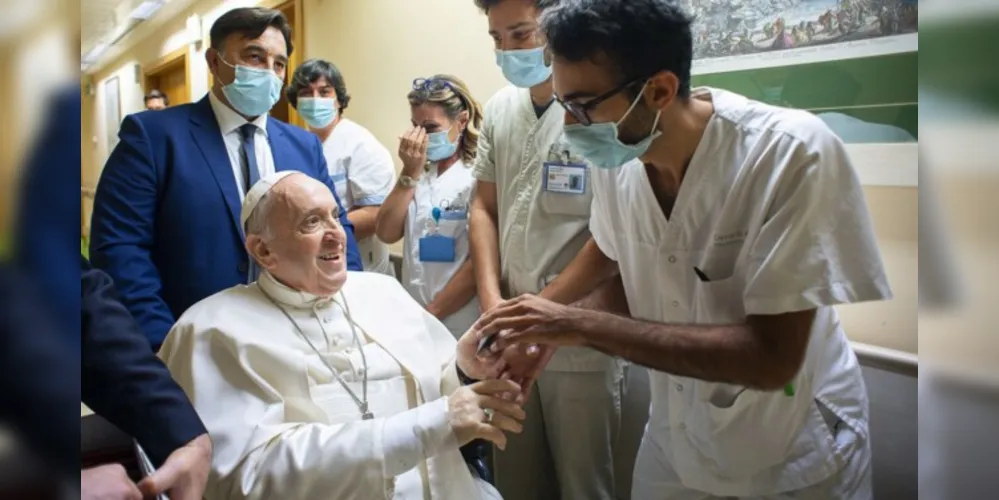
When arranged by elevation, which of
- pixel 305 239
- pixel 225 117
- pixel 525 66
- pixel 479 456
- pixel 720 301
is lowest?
pixel 479 456

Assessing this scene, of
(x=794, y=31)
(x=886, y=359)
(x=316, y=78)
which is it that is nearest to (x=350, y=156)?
(x=316, y=78)

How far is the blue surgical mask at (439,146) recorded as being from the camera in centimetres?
147

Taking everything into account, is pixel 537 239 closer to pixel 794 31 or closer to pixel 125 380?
pixel 794 31

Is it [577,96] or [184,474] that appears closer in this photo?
[184,474]

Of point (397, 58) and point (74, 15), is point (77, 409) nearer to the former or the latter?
point (74, 15)

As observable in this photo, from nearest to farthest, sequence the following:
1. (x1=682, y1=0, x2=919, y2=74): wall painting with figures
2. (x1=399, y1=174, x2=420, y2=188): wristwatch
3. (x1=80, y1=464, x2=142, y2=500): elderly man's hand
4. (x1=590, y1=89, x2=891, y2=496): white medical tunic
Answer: (x1=80, y1=464, x2=142, y2=500): elderly man's hand → (x1=590, y1=89, x2=891, y2=496): white medical tunic → (x1=682, y1=0, x2=919, y2=74): wall painting with figures → (x1=399, y1=174, x2=420, y2=188): wristwatch

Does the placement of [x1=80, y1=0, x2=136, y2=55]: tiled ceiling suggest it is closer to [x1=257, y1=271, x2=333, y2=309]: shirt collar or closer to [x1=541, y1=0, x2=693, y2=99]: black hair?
[x1=257, y1=271, x2=333, y2=309]: shirt collar

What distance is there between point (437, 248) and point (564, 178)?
0.99 feet

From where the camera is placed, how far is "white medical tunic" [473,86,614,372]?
1.37 meters

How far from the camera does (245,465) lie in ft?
3.76

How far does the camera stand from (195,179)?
3.84 feet

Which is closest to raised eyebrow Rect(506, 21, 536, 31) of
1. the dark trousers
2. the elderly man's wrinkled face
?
the elderly man's wrinkled face

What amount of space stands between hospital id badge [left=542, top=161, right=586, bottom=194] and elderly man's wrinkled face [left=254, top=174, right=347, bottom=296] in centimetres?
39

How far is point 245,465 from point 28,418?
618 millimetres
